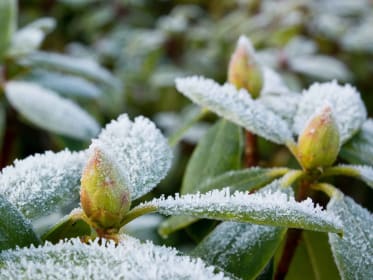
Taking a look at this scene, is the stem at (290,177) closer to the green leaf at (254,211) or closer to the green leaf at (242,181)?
the green leaf at (242,181)

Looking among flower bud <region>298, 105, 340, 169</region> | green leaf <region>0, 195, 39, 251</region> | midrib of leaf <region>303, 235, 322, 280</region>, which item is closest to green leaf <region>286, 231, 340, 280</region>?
midrib of leaf <region>303, 235, 322, 280</region>

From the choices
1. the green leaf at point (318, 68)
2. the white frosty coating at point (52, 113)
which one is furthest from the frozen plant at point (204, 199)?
the green leaf at point (318, 68)

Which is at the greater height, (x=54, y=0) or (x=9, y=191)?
(x=54, y=0)

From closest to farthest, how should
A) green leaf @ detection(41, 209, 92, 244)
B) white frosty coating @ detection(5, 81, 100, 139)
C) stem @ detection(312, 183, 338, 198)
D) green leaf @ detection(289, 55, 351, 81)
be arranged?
green leaf @ detection(41, 209, 92, 244) < stem @ detection(312, 183, 338, 198) < white frosty coating @ detection(5, 81, 100, 139) < green leaf @ detection(289, 55, 351, 81)

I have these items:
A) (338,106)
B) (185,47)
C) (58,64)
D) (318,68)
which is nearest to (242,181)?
(338,106)

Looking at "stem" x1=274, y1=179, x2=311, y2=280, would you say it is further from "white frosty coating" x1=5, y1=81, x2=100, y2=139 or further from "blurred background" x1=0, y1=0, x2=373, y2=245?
"blurred background" x1=0, y1=0, x2=373, y2=245

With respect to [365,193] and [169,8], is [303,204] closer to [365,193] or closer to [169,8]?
[365,193]

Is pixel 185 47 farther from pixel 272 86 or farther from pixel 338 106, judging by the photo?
pixel 338 106

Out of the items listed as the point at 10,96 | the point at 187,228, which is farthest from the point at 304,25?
the point at 187,228
